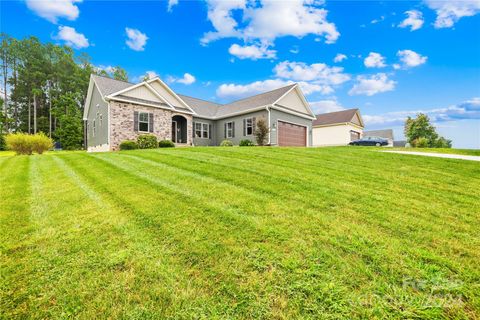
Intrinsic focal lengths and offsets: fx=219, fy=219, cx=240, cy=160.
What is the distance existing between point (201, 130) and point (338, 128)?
1881cm

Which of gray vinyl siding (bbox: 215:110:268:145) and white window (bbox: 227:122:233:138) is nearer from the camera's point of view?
gray vinyl siding (bbox: 215:110:268:145)

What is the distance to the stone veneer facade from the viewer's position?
15.4 metres

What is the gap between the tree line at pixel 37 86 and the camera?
106 ft

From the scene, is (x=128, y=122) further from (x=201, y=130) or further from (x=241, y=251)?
(x=241, y=251)

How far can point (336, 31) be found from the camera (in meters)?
17.9

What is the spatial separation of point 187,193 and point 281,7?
12.2m

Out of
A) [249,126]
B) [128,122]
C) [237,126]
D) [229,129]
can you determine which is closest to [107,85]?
[128,122]

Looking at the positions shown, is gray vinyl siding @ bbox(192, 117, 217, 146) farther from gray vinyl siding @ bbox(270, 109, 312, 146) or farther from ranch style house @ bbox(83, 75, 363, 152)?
gray vinyl siding @ bbox(270, 109, 312, 146)

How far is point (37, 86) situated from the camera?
3397 centimetres

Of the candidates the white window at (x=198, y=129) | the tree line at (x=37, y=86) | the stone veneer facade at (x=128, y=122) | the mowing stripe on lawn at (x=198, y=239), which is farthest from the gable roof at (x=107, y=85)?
the tree line at (x=37, y=86)

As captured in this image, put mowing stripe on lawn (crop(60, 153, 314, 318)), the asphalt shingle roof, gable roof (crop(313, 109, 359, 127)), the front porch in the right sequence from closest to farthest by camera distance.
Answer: mowing stripe on lawn (crop(60, 153, 314, 318)) → the asphalt shingle roof → the front porch → gable roof (crop(313, 109, 359, 127))

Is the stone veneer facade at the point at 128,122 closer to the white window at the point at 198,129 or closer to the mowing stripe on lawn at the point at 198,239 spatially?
the white window at the point at 198,129

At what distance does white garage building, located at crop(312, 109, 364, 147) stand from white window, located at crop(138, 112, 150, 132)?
21.3m

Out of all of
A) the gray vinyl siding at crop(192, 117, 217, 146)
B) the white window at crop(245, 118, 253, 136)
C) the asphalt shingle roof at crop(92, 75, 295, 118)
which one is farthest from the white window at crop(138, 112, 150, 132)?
the white window at crop(245, 118, 253, 136)
